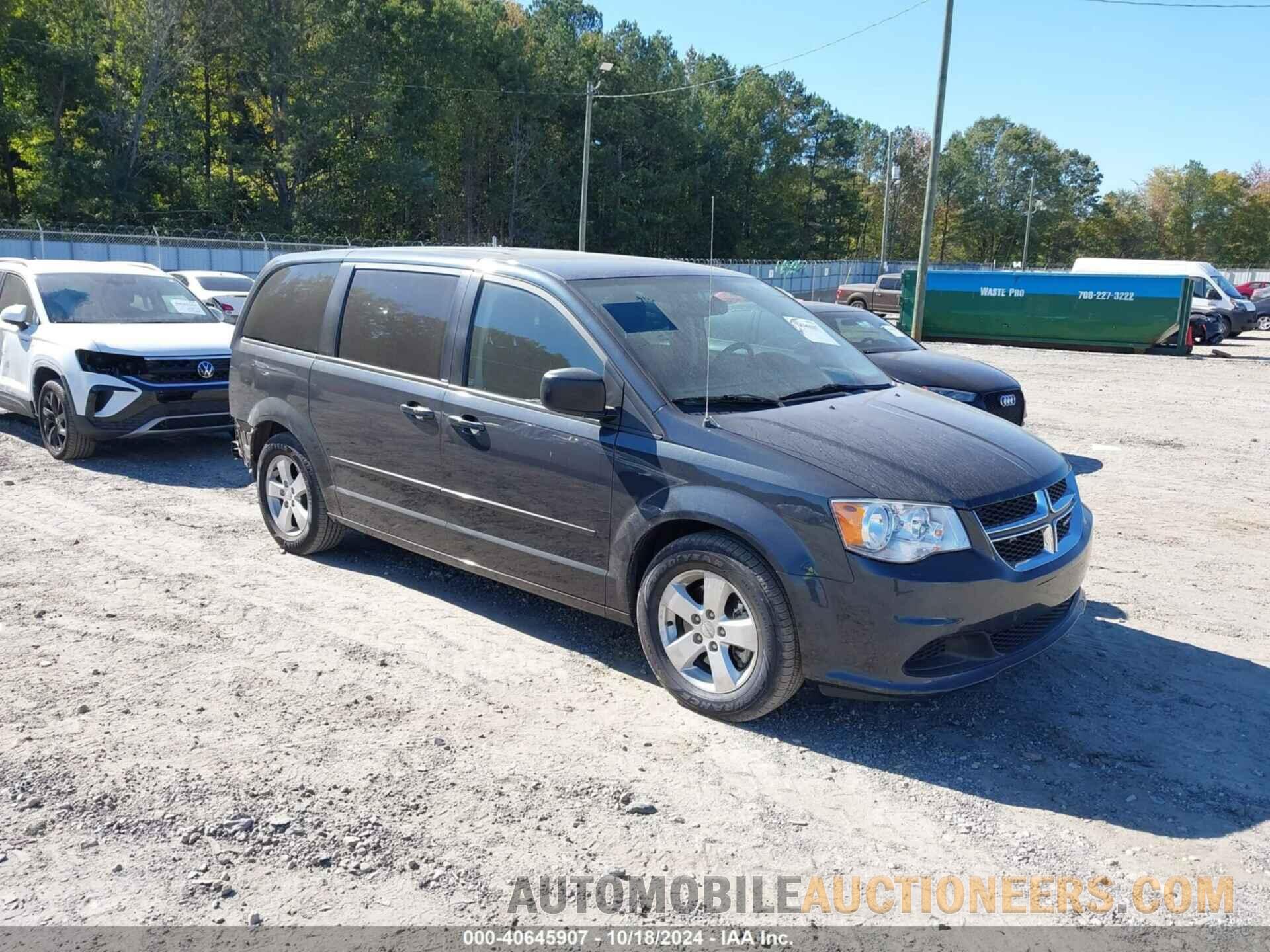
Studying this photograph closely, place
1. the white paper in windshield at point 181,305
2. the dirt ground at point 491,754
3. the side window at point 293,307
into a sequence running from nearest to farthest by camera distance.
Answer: the dirt ground at point 491,754 → the side window at point 293,307 → the white paper in windshield at point 181,305

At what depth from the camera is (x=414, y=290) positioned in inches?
216

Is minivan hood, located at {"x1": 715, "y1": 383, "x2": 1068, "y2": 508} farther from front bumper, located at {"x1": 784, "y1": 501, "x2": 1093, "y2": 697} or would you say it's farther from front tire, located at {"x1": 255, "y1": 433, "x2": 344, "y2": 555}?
front tire, located at {"x1": 255, "y1": 433, "x2": 344, "y2": 555}

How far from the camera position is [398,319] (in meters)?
5.56

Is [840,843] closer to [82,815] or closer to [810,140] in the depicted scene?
[82,815]

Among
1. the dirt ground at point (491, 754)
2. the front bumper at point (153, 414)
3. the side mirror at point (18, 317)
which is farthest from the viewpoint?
the side mirror at point (18, 317)

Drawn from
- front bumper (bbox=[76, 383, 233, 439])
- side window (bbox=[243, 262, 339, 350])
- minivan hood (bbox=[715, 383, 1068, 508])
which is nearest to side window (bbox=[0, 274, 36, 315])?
front bumper (bbox=[76, 383, 233, 439])

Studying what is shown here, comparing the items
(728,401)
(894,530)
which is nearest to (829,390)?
(728,401)

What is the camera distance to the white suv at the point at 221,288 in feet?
58.7

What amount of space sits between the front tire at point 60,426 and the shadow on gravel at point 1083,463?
9.07m

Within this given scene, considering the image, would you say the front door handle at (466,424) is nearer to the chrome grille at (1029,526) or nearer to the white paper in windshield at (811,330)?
the white paper in windshield at (811,330)

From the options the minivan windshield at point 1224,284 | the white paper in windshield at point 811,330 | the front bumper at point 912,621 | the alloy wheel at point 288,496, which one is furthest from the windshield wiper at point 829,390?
the minivan windshield at point 1224,284

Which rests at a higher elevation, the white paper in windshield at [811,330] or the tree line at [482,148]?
the tree line at [482,148]

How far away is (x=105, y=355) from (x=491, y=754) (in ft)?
22.1

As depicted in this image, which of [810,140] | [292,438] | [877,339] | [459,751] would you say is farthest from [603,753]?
[810,140]
